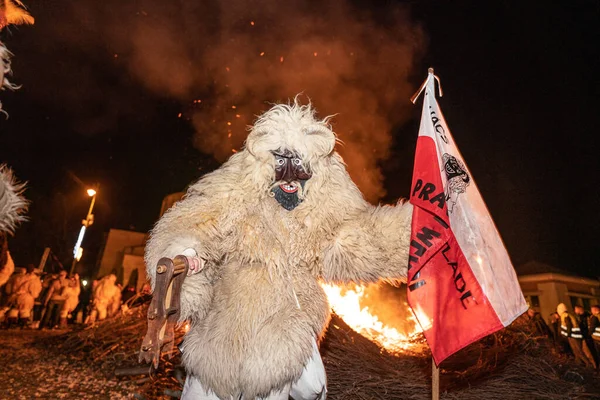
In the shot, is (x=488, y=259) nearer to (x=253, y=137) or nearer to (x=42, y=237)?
(x=253, y=137)

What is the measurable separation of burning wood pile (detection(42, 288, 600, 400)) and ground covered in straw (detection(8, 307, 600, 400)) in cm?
1

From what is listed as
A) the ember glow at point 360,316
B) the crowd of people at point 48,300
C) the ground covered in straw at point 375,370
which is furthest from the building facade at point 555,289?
the crowd of people at point 48,300

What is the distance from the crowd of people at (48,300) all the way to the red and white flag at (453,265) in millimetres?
9198

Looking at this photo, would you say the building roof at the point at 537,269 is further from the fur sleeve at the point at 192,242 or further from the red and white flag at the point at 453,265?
the fur sleeve at the point at 192,242

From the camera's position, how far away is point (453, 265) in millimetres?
2619

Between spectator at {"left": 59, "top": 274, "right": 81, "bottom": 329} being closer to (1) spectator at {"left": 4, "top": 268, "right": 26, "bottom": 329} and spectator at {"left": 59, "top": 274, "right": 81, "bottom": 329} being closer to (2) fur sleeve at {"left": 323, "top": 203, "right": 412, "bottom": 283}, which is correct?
(1) spectator at {"left": 4, "top": 268, "right": 26, "bottom": 329}

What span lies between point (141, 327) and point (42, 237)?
23.2 m

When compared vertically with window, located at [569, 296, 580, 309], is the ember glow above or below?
below

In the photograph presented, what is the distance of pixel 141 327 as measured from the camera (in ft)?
21.1

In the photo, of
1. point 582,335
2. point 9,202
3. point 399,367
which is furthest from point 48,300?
point 582,335

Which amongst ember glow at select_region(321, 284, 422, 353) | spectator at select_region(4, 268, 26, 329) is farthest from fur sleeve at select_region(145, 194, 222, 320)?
spectator at select_region(4, 268, 26, 329)

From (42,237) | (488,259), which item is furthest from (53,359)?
(42,237)

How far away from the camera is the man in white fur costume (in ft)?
7.63

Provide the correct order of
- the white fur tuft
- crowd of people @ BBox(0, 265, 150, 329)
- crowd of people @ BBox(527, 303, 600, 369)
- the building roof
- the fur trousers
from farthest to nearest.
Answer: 1. the building roof
2. crowd of people @ BBox(0, 265, 150, 329)
3. crowd of people @ BBox(527, 303, 600, 369)
4. the fur trousers
5. the white fur tuft
